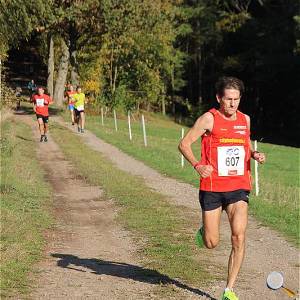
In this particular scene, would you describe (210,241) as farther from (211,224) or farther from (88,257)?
(88,257)

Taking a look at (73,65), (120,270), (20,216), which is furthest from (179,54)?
(120,270)

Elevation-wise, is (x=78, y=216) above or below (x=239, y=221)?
below

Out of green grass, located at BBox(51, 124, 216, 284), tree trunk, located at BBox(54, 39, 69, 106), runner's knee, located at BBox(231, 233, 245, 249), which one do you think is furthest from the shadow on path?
tree trunk, located at BBox(54, 39, 69, 106)

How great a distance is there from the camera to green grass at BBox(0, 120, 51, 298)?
680 centimetres

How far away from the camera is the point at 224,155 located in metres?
5.96

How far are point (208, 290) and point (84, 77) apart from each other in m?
47.0

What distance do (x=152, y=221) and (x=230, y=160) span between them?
4.34 metres

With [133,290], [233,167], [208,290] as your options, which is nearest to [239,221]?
[233,167]

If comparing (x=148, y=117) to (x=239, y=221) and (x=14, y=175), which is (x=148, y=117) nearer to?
Result: (x=14, y=175)

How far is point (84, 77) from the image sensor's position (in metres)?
52.4

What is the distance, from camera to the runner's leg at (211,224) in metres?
6.08

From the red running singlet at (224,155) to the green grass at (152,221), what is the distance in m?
1.37

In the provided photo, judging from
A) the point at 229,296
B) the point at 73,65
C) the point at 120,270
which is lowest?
the point at 120,270

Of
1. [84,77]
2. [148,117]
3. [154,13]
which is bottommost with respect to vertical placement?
[148,117]
